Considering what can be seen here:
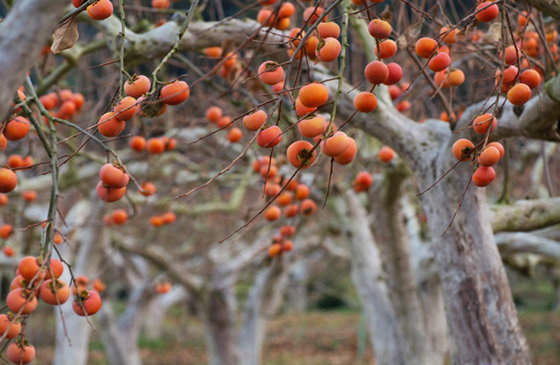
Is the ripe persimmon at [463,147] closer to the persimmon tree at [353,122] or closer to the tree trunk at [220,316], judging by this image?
the persimmon tree at [353,122]

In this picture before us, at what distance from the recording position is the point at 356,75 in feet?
15.6

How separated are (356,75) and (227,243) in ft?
14.5

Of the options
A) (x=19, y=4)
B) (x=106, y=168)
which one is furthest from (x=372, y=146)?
(x=19, y=4)

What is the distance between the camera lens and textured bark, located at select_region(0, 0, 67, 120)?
2.50 ft

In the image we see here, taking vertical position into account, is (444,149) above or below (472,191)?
above

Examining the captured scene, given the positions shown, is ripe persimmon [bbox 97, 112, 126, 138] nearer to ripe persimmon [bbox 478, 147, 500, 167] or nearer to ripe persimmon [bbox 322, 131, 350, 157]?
ripe persimmon [bbox 322, 131, 350, 157]

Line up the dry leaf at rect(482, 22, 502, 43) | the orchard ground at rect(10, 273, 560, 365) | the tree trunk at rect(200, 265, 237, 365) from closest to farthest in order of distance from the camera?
the dry leaf at rect(482, 22, 502, 43) → the tree trunk at rect(200, 265, 237, 365) → the orchard ground at rect(10, 273, 560, 365)

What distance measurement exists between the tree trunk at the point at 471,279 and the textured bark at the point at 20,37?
1.62 meters

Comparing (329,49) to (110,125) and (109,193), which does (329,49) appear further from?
(109,193)

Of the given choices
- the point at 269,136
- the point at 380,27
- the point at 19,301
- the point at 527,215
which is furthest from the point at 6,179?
the point at 527,215

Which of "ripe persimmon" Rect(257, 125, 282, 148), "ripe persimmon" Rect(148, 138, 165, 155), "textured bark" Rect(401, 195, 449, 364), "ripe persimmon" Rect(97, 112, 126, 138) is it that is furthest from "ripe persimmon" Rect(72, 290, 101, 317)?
"textured bark" Rect(401, 195, 449, 364)

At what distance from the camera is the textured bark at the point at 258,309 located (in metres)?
6.38

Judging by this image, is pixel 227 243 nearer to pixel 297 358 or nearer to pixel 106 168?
pixel 297 358

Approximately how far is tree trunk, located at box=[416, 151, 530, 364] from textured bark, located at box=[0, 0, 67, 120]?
162 centimetres
